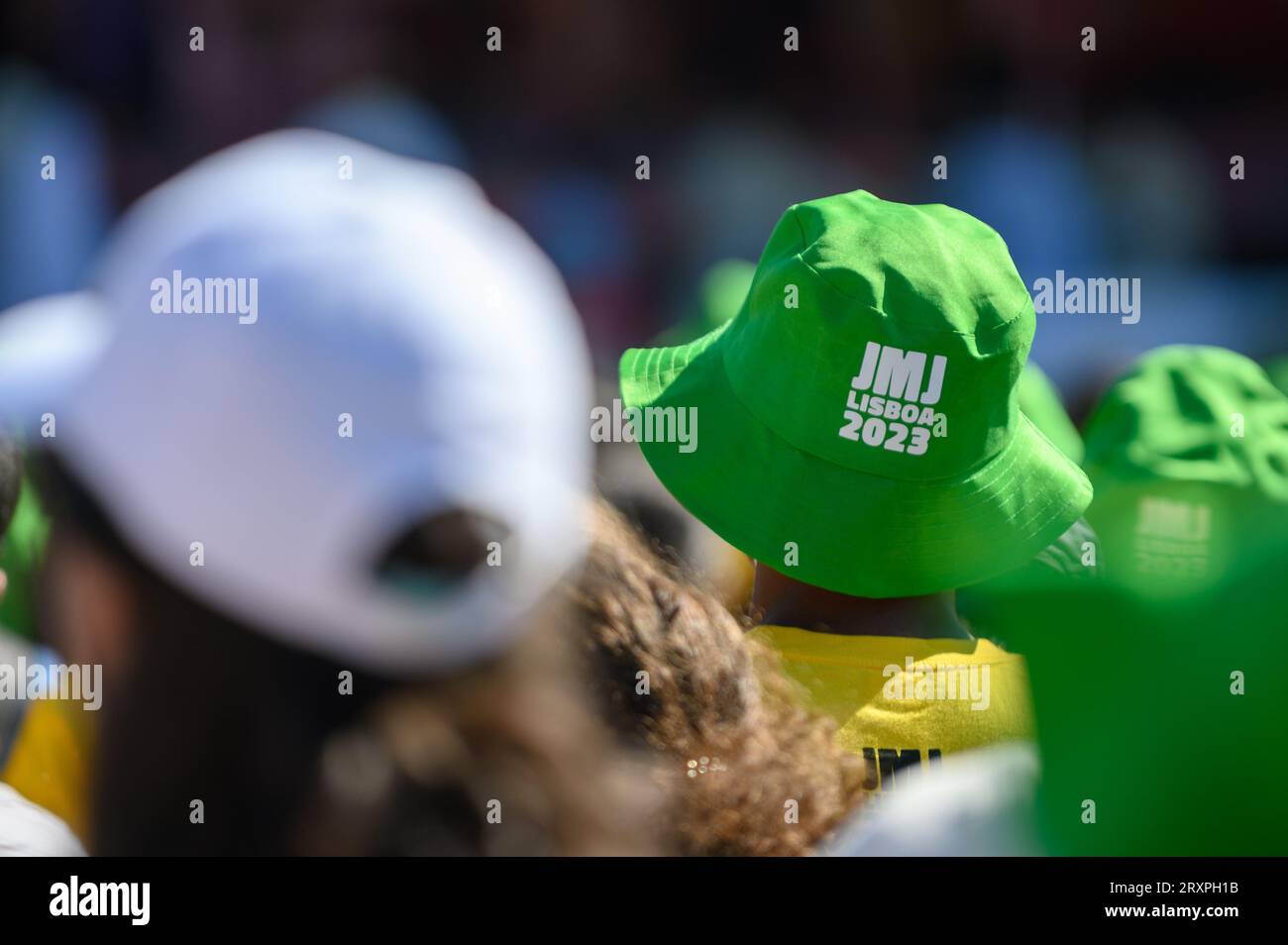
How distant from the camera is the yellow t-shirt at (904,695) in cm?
147

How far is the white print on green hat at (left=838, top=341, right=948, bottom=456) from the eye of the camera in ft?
5.12

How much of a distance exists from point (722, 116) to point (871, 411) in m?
2.51

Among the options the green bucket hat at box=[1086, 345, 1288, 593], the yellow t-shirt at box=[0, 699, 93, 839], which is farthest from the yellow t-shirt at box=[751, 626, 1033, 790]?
the yellow t-shirt at box=[0, 699, 93, 839]

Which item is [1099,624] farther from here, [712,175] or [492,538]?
[712,175]

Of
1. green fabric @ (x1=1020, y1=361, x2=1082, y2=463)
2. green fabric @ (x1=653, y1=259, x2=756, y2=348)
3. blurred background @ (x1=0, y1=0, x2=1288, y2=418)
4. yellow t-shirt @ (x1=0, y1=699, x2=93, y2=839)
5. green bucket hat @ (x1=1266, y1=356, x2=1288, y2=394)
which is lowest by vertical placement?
yellow t-shirt @ (x1=0, y1=699, x2=93, y2=839)

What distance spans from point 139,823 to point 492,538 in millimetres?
303

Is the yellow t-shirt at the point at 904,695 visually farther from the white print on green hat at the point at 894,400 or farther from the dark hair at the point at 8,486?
the dark hair at the point at 8,486

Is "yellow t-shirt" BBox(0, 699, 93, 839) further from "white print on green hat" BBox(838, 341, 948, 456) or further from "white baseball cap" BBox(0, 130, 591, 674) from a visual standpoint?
"white print on green hat" BBox(838, 341, 948, 456)

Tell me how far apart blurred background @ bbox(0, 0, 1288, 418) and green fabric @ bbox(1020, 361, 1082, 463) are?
1.13m

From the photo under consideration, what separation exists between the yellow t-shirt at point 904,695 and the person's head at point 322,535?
0.62 m

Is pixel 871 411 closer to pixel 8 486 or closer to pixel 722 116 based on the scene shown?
pixel 8 486

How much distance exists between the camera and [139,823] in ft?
2.96

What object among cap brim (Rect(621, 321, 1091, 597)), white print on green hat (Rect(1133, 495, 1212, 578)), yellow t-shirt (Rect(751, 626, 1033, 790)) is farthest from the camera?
cap brim (Rect(621, 321, 1091, 597))
